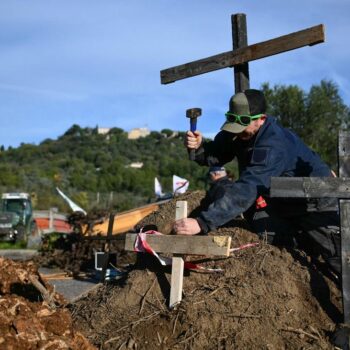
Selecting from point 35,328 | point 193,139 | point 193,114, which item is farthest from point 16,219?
point 35,328

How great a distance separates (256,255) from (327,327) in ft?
2.53

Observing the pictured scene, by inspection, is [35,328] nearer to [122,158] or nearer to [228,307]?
[228,307]

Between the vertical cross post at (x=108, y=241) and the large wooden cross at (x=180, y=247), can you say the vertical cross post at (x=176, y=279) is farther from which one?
the vertical cross post at (x=108, y=241)

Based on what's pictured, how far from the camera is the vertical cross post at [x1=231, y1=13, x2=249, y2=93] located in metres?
6.68

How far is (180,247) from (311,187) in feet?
3.34

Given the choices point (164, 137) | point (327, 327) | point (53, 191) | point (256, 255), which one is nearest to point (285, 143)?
point (256, 255)

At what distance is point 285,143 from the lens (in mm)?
5152

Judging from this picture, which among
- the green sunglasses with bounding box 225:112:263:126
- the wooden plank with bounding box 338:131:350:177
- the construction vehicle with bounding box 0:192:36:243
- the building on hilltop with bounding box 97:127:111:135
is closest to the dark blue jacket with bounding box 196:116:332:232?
the green sunglasses with bounding box 225:112:263:126

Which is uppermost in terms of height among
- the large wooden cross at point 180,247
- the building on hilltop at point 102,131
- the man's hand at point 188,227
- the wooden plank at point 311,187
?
the building on hilltop at point 102,131

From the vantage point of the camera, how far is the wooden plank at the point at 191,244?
4.53m

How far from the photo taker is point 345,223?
15.0ft

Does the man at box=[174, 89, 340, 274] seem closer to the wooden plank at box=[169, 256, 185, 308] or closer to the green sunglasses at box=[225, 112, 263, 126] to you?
the green sunglasses at box=[225, 112, 263, 126]

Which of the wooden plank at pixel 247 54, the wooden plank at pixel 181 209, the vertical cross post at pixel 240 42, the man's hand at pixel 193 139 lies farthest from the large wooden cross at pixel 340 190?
the vertical cross post at pixel 240 42

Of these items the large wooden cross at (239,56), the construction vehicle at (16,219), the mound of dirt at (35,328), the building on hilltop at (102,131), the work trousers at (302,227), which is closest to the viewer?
the mound of dirt at (35,328)
